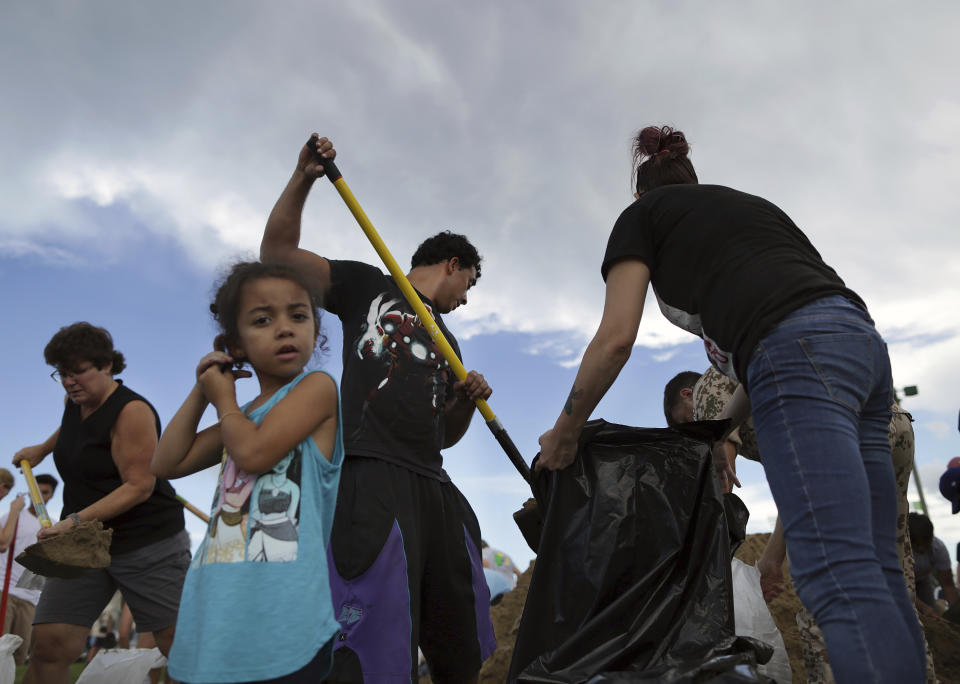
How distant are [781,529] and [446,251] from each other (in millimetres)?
1884

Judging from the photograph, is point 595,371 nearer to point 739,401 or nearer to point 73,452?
point 739,401

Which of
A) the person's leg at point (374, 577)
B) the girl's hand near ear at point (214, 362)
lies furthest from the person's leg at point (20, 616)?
the girl's hand near ear at point (214, 362)

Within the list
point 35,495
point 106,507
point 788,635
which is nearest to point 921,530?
point 788,635

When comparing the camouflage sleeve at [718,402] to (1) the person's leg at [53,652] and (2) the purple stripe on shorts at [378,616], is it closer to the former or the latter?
(2) the purple stripe on shorts at [378,616]

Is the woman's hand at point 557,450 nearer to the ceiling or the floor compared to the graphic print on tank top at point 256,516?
nearer to the ceiling

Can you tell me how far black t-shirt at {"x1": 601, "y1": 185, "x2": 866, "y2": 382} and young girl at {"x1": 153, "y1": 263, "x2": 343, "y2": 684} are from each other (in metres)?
0.97

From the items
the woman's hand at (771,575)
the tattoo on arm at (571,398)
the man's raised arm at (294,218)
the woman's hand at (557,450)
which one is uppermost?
the man's raised arm at (294,218)

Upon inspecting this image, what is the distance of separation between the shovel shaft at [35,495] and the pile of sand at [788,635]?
8.95 ft

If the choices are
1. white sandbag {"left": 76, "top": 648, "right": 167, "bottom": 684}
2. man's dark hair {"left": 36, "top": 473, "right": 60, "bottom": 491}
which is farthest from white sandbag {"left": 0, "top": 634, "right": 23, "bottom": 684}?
man's dark hair {"left": 36, "top": 473, "right": 60, "bottom": 491}

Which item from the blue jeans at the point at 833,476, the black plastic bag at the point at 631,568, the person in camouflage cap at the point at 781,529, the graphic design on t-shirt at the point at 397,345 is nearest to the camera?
the blue jeans at the point at 833,476

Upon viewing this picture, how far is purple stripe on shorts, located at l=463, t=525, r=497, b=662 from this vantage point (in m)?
2.65

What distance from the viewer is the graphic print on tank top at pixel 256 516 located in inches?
70.5

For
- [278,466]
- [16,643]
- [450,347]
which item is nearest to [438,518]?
[450,347]

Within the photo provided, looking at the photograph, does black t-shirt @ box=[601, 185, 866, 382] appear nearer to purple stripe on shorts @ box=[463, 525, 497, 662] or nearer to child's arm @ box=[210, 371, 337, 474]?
child's arm @ box=[210, 371, 337, 474]
